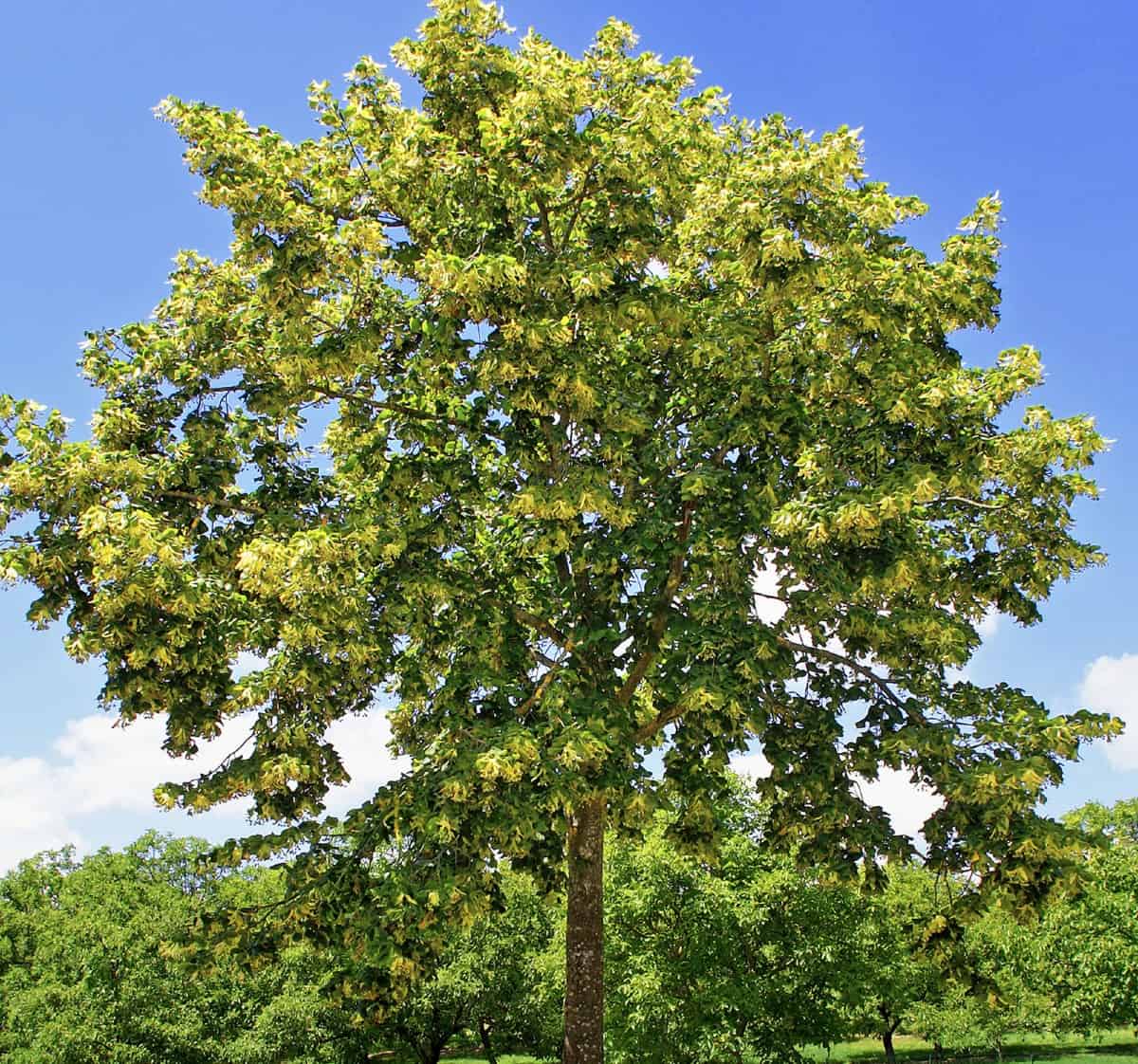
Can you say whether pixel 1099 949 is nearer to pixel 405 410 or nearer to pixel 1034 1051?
pixel 1034 1051

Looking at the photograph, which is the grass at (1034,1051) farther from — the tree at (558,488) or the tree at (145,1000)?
the tree at (558,488)

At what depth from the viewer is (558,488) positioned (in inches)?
505

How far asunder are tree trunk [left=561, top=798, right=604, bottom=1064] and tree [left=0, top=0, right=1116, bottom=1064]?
0.16 feet

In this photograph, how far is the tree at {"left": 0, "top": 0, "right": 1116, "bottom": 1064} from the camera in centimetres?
1250

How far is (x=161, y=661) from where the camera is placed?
504 inches

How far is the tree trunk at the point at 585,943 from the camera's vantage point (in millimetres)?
14114

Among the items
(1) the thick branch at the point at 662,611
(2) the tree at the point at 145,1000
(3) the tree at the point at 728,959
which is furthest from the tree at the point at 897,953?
(2) the tree at the point at 145,1000

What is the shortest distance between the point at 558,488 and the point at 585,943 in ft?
21.7

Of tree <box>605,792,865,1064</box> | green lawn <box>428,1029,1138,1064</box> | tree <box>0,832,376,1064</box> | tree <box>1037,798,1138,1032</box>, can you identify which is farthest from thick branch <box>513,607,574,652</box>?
green lawn <box>428,1029,1138,1064</box>

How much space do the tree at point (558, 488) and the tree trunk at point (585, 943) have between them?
48mm

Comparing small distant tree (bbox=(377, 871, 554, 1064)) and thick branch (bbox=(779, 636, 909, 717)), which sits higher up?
thick branch (bbox=(779, 636, 909, 717))

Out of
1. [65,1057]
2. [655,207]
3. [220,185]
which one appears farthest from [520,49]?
[65,1057]

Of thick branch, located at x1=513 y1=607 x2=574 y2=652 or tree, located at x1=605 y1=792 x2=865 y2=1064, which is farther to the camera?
tree, located at x1=605 y1=792 x2=865 y2=1064

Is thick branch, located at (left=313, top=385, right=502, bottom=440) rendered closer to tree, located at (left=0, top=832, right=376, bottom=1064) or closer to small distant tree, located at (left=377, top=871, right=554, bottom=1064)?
tree, located at (left=0, top=832, right=376, bottom=1064)
